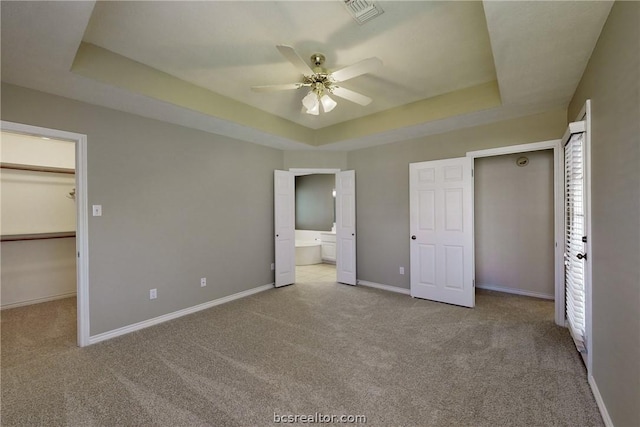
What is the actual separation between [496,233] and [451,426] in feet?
12.2

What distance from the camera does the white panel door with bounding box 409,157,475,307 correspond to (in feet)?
12.4

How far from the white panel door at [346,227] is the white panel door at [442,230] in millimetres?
1062

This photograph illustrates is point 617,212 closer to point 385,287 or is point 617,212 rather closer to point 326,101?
point 326,101

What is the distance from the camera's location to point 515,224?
4426 millimetres

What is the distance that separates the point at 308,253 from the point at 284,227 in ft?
6.99

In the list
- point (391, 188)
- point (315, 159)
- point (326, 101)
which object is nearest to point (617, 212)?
point (326, 101)

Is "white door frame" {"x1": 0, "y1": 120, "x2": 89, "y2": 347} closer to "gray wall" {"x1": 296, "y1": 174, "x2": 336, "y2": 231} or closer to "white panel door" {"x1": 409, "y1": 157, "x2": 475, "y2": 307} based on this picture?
"white panel door" {"x1": 409, "y1": 157, "x2": 475, "y2": 307}

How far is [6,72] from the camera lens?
226cm

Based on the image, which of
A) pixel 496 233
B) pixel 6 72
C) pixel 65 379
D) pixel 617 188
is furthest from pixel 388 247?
pixel 6 72

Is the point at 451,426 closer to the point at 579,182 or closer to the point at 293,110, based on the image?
the point at 579,182

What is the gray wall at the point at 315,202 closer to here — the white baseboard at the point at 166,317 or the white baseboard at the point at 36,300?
the white baseboard at the point at 166,317

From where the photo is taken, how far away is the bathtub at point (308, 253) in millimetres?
6785

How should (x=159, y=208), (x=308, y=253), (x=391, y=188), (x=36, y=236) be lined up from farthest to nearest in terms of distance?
(x=308, y=253) < (x=391, y=188) < (x=36, y=236) < (x=159, y=208)

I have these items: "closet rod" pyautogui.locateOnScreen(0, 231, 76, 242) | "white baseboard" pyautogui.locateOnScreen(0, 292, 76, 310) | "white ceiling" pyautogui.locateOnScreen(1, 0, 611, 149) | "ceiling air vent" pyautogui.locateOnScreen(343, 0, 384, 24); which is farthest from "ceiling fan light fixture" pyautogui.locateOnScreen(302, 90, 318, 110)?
"white baseboard" pyautogui.locateOnScreen(0, 292, 76, 310)
